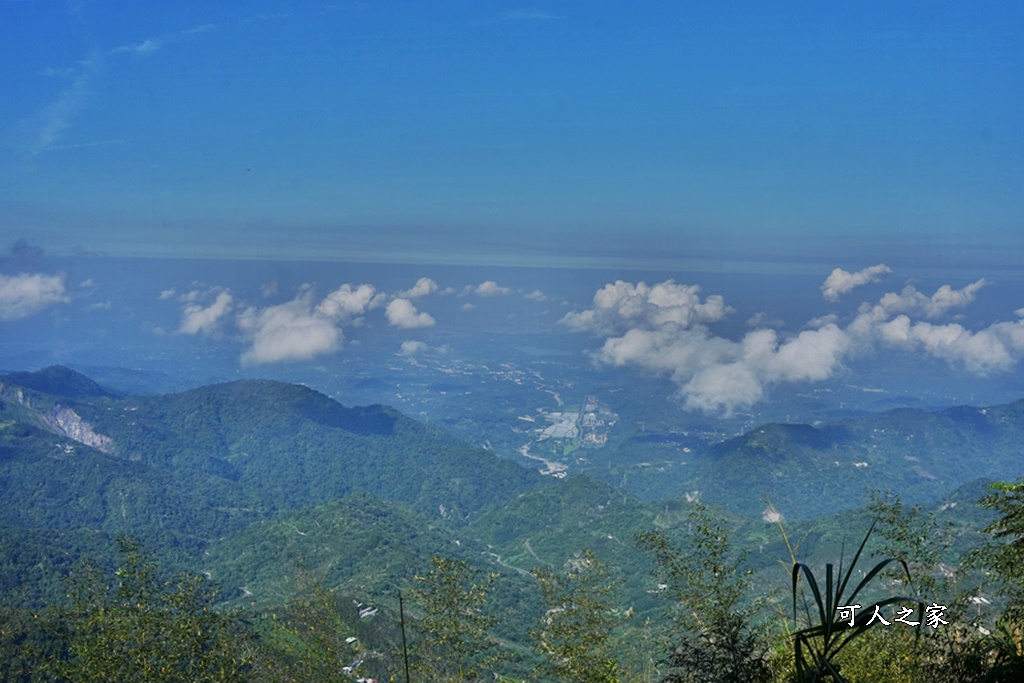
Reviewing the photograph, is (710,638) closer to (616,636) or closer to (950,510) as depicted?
(616,636)

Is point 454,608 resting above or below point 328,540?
above

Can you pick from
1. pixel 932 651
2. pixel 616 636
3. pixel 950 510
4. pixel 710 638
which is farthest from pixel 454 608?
pixel 950 510

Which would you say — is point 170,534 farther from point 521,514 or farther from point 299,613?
point 299,613

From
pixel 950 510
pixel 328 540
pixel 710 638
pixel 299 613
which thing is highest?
pixel 710 638

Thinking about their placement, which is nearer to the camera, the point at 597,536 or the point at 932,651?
the point at 932,651

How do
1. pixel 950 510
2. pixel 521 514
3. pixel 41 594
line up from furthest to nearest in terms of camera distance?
pixel 521 514 < pixel 950 510 < pixel 41 594

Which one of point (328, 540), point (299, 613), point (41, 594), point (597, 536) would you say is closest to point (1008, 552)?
point (299, 613)

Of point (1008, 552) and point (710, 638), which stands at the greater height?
point (1008, 552)

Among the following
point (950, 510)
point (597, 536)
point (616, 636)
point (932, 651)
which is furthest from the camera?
point (597, 536)

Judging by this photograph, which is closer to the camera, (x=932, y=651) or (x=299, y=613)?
(x=932, y=651)

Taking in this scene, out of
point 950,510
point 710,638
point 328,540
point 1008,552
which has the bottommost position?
point 328,540
